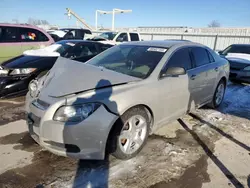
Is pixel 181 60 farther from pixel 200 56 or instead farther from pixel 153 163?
pixel 153 163

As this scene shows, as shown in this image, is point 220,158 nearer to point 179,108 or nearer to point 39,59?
point 179,108

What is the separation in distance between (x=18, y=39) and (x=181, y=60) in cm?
613

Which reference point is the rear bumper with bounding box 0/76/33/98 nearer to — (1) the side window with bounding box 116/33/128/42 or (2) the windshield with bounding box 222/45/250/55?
(2) the windshield with bounding box 222/45/250/55

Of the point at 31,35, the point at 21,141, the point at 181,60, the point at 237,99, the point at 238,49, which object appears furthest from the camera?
the point at 238,49

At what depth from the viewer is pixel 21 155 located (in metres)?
3.05

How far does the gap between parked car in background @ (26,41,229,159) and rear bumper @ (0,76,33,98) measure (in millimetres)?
1885

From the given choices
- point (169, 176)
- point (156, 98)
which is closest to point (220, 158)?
point (169, 176)

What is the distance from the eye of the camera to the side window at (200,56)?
427cm

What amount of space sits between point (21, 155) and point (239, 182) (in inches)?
111

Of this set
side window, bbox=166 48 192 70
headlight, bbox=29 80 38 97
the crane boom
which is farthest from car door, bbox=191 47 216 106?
the crane boom

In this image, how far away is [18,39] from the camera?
766 centimetres

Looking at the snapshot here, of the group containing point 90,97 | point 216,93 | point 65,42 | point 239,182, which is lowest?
point 239,182

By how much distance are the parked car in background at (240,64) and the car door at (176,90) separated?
4.54 m

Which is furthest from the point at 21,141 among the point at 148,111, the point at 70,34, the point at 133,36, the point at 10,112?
the point at 70,34
